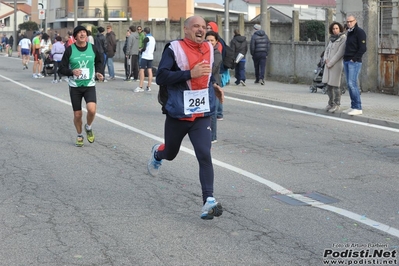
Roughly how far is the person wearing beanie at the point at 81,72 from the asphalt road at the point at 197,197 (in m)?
0.52

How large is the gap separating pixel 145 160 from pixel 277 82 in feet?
50.3

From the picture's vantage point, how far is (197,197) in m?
8.31

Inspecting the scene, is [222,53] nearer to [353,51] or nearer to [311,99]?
[353,51]

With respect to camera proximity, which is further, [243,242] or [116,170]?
[116,170]

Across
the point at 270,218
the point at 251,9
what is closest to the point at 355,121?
the point at 270,218

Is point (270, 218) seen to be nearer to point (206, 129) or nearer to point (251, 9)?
point (206, 129)

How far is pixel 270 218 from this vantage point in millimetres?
7387

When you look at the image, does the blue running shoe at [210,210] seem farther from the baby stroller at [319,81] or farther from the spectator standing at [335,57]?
the baby stroller at [319,81]

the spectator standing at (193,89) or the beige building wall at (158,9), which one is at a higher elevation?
the beige building wall at (158,9)

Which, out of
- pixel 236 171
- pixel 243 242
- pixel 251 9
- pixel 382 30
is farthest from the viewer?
pixel 251 9

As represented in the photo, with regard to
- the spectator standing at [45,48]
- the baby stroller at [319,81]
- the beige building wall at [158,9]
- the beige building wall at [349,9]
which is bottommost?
the baby stroller at [319,81]

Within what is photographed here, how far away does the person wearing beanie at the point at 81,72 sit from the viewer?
12.0 metres

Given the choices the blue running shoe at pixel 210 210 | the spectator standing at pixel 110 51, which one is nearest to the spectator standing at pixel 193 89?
the blue running shoe at pixel 210 210

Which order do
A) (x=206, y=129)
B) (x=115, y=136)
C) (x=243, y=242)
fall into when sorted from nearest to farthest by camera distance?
(x=243, y=242) → (x=206, y=129) → (x=115, y=136)
